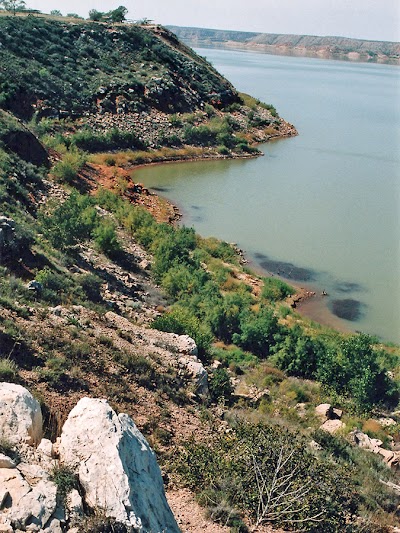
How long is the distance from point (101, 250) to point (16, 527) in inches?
558

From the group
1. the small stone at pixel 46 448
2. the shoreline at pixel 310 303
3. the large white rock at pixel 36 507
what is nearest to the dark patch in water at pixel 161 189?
the shoreline at pixel 310 303

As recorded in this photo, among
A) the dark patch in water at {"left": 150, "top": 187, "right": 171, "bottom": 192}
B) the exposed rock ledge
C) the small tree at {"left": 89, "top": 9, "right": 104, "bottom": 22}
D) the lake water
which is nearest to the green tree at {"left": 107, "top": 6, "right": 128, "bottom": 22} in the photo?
the small tree at {"left": 89, "top": 9, "right": 104, "bottom": 22}

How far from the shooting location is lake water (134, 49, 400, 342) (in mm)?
20938

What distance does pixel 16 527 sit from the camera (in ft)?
14.3

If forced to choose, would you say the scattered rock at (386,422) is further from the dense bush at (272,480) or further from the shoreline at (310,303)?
the shoreline at (310,303)

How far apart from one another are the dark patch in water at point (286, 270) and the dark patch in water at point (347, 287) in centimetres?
100

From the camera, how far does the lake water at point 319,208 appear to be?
68.7 ft

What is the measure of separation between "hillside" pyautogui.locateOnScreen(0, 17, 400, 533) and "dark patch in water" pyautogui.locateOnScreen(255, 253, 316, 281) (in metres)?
1.22

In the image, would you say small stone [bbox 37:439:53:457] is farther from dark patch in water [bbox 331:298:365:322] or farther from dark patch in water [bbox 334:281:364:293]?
dark patch in water [bbox 334:281:364:293]

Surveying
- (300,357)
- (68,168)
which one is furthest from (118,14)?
(300,357)

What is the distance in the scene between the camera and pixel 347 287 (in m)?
20.8

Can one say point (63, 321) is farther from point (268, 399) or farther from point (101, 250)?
point (101, 250)

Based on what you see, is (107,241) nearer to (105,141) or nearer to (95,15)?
(105,141)

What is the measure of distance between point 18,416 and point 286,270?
1697cm
